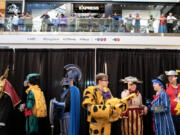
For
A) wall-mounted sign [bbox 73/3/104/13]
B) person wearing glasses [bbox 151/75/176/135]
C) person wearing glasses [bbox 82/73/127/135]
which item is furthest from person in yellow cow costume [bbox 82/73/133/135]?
wall-mounted sign [bbox 73/3/104/13]

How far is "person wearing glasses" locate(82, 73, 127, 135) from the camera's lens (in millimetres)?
2721

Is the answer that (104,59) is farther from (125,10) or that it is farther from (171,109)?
(125,10)

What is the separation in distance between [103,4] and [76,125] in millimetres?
9668

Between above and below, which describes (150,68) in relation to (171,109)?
above

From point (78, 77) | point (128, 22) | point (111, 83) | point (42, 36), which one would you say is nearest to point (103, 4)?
point (128, 22)

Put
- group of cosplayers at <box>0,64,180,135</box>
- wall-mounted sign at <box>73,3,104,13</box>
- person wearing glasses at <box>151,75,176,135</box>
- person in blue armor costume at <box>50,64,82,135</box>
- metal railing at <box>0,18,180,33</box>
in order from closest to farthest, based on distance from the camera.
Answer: group of cosplayers at <box>0,64,180,135</box>, person in blue armor costume at <box>50,64,82,135</box>, person wearing glasses at <box>151,75,176,135</box>, metal railing at <box>0,18,180,33</box>, wall-mounted sign at <box>73,3,104,13</box>

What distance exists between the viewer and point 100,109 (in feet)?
8.91

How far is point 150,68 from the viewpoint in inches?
234

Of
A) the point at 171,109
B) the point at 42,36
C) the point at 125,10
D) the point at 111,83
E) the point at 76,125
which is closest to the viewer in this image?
the point at 76,125

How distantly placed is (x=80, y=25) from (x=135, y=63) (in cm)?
246

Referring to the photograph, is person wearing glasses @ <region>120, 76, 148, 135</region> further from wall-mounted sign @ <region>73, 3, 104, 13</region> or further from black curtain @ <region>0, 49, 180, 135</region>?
wall-mounted sign @ <region>73, 3, 104, 13</region>

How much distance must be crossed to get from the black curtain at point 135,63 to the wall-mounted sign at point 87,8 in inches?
241

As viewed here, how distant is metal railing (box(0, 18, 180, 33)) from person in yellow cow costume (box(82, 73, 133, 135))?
4.09 meters

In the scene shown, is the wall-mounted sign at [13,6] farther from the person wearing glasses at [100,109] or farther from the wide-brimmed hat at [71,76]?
the person wearing glasses at [100,109]
